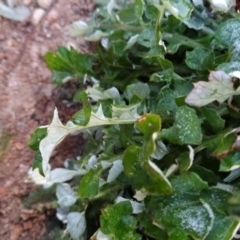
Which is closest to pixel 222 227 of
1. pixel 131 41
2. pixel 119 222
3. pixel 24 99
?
pixel 119 222

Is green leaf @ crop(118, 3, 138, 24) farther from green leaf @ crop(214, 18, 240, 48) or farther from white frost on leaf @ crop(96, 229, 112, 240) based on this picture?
white frost on leaf @ crop(96, 229, 112, 240)

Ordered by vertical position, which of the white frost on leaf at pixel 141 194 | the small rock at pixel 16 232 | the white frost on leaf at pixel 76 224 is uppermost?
the white frost on leaf at pixel 141 194

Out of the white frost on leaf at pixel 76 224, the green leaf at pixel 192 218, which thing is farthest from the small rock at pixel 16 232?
the green leaf at pixel 192 218

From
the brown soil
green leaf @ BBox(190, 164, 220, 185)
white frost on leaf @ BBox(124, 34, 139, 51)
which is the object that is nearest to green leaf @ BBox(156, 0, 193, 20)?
white frost on leaf @ BBox(124, 34, 139, 51)

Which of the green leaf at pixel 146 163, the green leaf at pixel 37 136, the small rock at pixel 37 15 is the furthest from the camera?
the small rock at pixel 37 15

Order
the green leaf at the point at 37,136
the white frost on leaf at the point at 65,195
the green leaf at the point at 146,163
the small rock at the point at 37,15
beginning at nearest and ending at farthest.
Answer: the green leaf at the point at 146,163 → the green leaf at the point at 37,136 → the white frost on leaf at the point at 65,195 → the small rock at the point at 37,15

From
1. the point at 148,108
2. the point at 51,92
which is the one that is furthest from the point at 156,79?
the point at 51,92

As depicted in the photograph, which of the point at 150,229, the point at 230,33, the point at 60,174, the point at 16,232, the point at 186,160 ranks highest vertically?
the point at 230,33

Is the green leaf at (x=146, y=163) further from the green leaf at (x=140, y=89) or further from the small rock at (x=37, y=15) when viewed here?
the small rock at (x=37, y=15)

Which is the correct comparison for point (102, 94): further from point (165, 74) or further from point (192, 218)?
point (192, 218)
